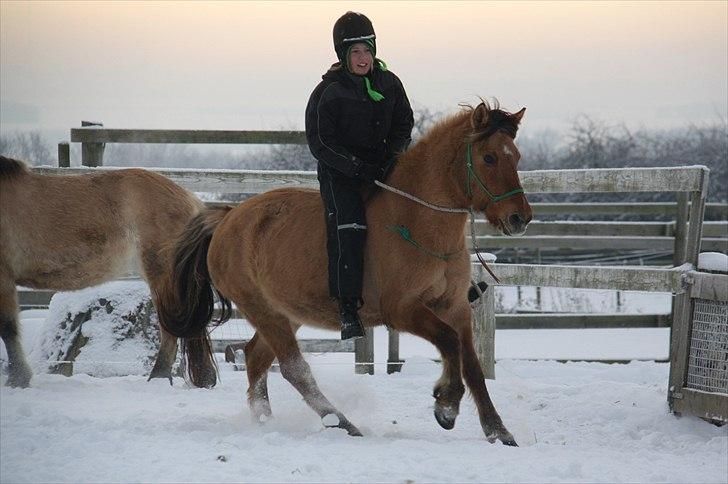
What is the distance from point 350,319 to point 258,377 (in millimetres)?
1104

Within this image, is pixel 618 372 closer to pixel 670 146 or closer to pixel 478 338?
pixel 478 338

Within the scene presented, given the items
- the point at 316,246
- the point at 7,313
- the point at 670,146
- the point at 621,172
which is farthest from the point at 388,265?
the point at 670,146

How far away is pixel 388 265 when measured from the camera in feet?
15.4

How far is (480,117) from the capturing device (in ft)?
14.7

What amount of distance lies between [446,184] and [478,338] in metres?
2.44

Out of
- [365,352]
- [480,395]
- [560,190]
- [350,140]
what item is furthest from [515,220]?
[365,352]

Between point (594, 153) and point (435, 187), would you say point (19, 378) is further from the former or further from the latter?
point (594, 153)

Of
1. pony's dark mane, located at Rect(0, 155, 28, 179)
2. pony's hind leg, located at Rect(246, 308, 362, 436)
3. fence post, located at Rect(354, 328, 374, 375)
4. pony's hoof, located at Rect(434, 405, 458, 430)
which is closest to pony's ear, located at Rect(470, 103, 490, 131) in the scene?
pony's hoof, located at Rect(434, 405, 458, 430)

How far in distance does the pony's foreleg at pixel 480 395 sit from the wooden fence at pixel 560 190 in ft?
5.24

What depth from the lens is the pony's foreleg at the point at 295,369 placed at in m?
4.94

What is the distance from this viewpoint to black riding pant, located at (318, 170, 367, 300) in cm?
470

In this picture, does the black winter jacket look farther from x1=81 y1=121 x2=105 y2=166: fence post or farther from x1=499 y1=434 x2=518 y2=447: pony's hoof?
x1=81 y1=121 x2=105 y2=166: fence post

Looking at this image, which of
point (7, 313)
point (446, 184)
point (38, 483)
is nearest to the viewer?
point (38, 483)

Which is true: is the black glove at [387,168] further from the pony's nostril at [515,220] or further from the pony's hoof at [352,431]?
the pony's hoof at [352,431]
